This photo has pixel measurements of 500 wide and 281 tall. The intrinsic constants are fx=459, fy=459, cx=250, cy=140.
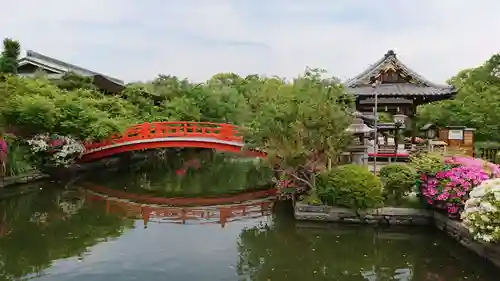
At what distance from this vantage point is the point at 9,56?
24141mm

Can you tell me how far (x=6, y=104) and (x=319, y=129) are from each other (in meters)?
11.0

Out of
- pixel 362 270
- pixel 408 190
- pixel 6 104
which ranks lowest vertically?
pixel 362 270

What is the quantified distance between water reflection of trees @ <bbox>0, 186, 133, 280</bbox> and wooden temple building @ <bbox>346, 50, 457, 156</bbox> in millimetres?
9498

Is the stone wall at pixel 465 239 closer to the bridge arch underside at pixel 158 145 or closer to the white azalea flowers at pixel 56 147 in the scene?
the bridge arch underside at pixel 158 145

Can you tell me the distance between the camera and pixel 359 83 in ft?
55.3

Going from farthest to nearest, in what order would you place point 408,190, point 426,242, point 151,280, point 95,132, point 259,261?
point 95,132 → point 408,190 → point 426,242 → point 259,261 → point 151,280

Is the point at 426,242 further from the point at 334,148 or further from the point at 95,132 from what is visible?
the point at 95,132

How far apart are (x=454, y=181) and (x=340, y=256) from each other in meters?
3.04

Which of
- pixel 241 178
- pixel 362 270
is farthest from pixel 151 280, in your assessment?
pixel 241 178

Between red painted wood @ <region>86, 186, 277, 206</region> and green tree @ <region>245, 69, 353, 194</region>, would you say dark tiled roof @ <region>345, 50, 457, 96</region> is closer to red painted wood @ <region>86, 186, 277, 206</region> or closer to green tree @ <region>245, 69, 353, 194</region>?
green tree @ <region>245, 69, 353, 194</region>

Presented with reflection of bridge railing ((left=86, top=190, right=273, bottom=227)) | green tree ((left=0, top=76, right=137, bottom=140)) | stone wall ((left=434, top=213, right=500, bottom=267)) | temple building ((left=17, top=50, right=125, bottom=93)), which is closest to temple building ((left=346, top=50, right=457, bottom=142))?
reflection of bridge railing ((left=86, top=190, right=273, bottom=227))

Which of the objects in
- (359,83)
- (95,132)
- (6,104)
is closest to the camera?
(6,104)

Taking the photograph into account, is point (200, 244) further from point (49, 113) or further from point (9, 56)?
point (9, 56)

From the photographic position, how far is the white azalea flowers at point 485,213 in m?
7.56
